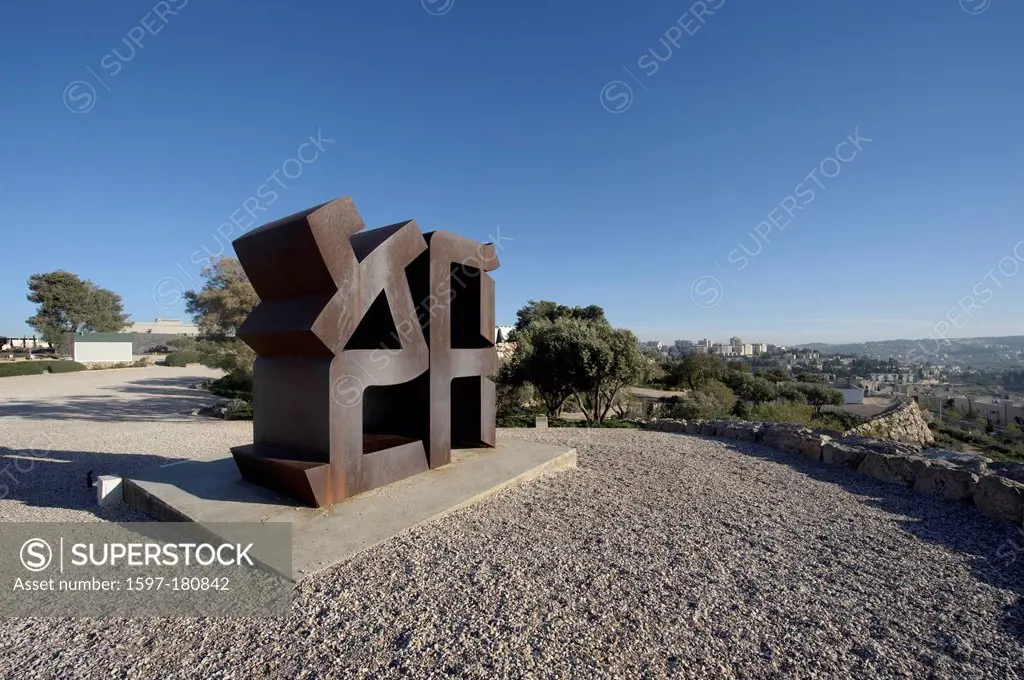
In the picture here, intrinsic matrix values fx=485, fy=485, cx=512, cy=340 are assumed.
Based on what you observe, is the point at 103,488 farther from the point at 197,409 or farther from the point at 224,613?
the point at 197,409

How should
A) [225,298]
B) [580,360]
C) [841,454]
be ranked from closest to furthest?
[841,454] < [580,360] < [225,298]

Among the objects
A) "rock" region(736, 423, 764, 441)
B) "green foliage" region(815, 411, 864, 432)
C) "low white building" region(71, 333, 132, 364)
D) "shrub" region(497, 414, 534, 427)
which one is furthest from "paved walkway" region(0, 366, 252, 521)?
→ "low white building" region(71, 333, 132, 364)

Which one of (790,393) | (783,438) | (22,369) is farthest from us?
(22,369)

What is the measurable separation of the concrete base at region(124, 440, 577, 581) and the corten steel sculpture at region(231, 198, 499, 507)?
0.22 metres

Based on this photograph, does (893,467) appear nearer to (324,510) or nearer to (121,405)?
(324,510)

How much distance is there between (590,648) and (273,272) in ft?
16.0

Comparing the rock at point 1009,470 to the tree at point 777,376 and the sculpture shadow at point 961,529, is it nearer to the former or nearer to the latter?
the sculpture shadow at point 961,529

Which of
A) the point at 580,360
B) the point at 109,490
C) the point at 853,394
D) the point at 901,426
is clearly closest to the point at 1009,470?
the point at 580,360

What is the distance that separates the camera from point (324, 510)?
5012 millimetres

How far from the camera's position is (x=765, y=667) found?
276 centimetres

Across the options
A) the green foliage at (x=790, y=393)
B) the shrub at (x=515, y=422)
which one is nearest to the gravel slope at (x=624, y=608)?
the shrub at (x=515, y=422)

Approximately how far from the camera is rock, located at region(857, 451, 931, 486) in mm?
6523

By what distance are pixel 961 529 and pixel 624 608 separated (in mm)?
4316

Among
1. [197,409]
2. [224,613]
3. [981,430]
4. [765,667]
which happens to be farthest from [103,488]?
[981,430]
